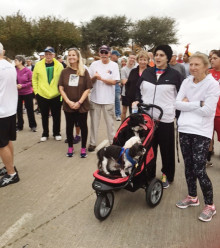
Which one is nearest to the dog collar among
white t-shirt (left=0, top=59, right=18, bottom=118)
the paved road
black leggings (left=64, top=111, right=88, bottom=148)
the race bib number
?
the paved road

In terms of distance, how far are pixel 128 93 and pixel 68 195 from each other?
2893mm

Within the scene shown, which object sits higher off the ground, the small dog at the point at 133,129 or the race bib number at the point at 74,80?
the race bib number at the point at 74,80

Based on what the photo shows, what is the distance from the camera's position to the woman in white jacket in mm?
2798

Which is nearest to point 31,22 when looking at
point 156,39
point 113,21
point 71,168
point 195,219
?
point 113,21

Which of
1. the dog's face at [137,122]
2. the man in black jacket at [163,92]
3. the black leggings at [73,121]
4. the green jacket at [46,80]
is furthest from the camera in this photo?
the green jacket at [46,80]

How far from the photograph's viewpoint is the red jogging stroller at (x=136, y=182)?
9.12 feet

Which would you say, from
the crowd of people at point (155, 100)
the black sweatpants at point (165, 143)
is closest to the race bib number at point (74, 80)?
the crowd of people at point (155, 100)

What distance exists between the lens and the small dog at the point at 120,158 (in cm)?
280

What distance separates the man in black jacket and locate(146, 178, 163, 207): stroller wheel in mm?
193

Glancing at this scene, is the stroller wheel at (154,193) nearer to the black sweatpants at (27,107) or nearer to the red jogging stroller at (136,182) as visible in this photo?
the red jogging stroller at (136,182)

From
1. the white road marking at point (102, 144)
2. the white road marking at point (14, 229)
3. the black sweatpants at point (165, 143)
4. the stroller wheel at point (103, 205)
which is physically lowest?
the white road marking at point (14, 229)

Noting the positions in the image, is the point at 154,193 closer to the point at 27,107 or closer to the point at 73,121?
the point at 73,121

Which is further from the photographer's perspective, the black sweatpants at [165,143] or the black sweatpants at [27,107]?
the black sweatpants at [27,107]

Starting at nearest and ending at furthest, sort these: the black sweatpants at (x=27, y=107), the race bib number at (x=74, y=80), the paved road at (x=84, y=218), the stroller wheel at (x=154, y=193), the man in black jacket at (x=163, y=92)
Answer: the paved road at (x=84, y=218)
the stroller wheel at (x=154, y=193)
the man in black jacket at (x=163, y=92)
the race bib number at (x=74, y=80)
the black sweatpants at (x=27, y=107)
